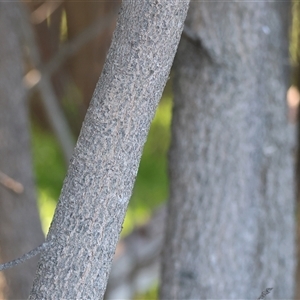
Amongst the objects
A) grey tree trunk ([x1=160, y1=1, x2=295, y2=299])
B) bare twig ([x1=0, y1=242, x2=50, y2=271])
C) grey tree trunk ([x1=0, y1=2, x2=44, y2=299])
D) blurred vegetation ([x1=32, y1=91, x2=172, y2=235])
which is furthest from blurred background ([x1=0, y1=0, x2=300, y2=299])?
bare twig ([x1=0, y1=242, x2=50, y2=271])

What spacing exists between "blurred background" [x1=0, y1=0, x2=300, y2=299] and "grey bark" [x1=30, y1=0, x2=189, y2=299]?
3.08 ft

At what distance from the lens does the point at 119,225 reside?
0.94 metres

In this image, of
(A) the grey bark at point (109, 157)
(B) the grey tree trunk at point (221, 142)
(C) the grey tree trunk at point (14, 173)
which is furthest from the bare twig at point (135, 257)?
(A) the grey bark at point (109, 157)

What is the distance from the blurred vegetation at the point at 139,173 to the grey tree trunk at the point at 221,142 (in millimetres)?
1666

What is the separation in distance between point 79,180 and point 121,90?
0.58 ft

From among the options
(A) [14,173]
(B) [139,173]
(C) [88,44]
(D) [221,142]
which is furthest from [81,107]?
(D) [221,142]

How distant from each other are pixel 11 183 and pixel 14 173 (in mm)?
76

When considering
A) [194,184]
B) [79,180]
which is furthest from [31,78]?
[79,180]

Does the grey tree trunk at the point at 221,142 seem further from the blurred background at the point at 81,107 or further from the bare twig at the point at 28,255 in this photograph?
the bare twig at the point at 28,255

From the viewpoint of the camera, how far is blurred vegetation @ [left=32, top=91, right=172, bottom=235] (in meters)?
3.45

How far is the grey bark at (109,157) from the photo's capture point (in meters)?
0.92

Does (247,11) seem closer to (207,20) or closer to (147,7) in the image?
(207,20)

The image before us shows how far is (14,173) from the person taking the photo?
6.13 feet

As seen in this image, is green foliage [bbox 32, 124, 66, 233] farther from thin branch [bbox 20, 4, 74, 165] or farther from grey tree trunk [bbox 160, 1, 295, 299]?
grey tree trunk [bbox 160, 1, 295, 299]
